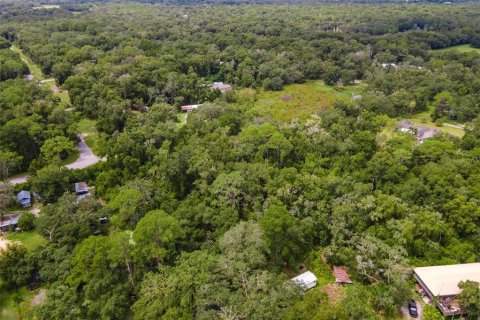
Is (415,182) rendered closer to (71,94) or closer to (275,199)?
(275,199)

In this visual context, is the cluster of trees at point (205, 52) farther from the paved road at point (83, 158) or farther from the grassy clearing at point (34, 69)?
the paved road at point (83, 158)

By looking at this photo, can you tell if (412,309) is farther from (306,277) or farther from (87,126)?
(87,126)

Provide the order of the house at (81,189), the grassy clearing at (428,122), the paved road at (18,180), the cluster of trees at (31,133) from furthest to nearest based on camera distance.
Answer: the grassy clearing at (428,122) → the cluster of trees at (31,133) → the paved road at (18,180) → the house at (81,189)

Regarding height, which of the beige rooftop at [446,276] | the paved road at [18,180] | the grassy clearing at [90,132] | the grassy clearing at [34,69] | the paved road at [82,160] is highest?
the grassy clearing at [34,69]

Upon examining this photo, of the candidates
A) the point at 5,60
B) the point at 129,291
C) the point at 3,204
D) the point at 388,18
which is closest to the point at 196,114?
the point at 3,204

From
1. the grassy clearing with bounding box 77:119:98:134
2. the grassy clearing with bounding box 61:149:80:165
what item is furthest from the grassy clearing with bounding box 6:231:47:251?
the grassy clearing with bounding box 77:119:98:134

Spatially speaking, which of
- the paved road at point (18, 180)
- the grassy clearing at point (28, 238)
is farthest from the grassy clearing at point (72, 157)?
the grassy clearing at point (28, 238)

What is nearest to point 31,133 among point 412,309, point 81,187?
point 81,187

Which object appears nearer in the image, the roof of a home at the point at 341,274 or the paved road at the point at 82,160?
the roof of a home at the point at 341,274
